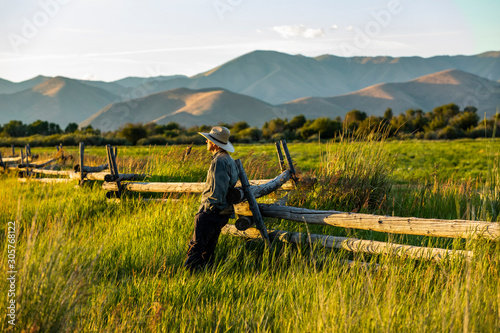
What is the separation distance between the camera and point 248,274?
4.64 m

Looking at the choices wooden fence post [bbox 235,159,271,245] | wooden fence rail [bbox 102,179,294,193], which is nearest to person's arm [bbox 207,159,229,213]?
wooden fence post [bbox 235,159,271,245]

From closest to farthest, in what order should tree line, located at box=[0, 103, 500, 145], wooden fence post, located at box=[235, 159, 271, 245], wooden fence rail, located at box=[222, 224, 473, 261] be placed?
1. wooden fence rail, located at box=[222, 224, 473, 261]
2. wooden fence post, located at box=[235, 159, 271, 245]
3. tree line, located at box=[0, 103, 500, 145]

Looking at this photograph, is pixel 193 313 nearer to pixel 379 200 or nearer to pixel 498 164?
pixel 379 200

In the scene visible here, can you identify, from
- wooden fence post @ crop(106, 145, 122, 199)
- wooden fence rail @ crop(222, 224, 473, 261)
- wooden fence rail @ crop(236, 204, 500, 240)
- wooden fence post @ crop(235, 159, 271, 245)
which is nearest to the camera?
wooden fence rail @ crop(236, 204, 500, 240)

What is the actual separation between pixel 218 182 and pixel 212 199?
24 centimetres

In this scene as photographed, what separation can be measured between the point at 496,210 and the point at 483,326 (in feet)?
16.3

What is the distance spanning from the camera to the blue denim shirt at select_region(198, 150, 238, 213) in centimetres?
492

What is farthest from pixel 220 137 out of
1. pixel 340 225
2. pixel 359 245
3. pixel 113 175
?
pixel 113 175

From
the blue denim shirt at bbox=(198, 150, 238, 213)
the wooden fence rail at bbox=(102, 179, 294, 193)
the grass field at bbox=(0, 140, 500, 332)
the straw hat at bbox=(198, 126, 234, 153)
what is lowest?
the grass field at bbox=(0, 140, 500, 332)

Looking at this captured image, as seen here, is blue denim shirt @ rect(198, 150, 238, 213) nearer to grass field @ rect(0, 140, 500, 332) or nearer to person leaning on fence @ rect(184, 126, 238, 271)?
person leaning on fence @ rect(184, 126, 238, 271)

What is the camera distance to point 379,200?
7797 millimetres

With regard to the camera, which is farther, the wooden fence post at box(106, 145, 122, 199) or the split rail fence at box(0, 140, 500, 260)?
the wooden fence post at box(106, 145, 122, 199)

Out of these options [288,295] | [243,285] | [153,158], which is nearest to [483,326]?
[288,295]

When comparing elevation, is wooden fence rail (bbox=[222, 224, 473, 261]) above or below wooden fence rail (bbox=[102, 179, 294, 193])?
below
